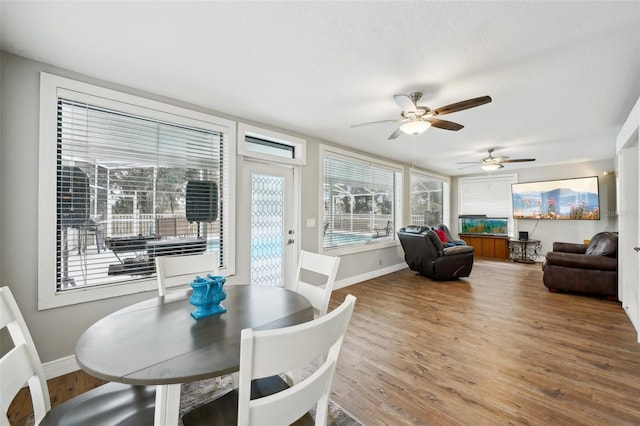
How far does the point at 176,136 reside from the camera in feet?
9.21

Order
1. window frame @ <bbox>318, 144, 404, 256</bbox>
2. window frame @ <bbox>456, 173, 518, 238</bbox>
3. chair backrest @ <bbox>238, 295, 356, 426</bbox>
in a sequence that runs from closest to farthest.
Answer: chair backrest @ <bbox>238, 295, 356, 426</bbox>
window frame @ <bbox>318, 144, 404, 256</bbox>
window frame @ <bbox>456, 173, 518, 238</bbox>

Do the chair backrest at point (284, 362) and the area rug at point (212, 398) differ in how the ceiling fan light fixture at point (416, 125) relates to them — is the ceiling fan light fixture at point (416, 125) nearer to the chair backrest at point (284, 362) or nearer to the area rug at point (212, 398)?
the chair backrest at point (284, 362)

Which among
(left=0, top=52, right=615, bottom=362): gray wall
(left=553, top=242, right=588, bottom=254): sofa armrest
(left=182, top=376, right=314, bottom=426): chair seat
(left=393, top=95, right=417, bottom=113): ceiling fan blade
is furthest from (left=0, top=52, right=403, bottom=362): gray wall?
(left=553, top=242, right=588, bottom=254): sofa armrest

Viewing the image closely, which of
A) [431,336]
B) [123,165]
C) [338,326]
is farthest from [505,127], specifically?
[123,165]

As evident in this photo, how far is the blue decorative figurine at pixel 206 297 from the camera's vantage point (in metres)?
1.40

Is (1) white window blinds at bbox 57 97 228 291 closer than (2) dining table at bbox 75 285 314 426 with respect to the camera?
No

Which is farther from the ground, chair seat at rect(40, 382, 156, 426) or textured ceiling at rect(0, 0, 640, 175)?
textured ceiling at rect(0, 0, 640, 175)

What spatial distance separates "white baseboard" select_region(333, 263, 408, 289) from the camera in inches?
180

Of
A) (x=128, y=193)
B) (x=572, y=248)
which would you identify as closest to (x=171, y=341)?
(x=128, y=193)

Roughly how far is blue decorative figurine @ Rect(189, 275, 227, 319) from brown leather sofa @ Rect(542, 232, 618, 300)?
4.95 meters

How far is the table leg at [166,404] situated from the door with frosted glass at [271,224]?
8.30ft

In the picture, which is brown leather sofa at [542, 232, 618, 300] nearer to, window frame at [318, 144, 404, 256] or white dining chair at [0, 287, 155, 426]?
window frame at [318, 144, 404, 256]

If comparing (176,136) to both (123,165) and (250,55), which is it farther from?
(250,55)

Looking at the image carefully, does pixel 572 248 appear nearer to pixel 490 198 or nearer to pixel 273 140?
pixel 490 198
